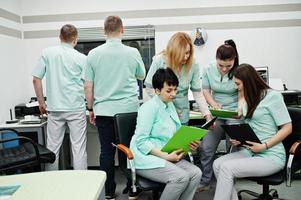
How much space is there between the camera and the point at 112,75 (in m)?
2.74

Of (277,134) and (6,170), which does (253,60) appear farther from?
(6,170)

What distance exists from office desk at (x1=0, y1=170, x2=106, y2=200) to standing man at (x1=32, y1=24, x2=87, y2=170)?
1785 millimetres

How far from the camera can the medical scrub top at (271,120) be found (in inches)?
89.5

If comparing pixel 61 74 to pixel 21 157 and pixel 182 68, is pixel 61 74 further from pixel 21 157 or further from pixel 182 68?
pixel 182 68

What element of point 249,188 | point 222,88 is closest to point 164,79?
point 222,88

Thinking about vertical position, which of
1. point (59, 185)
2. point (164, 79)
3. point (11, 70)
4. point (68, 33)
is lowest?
point (59, 185)

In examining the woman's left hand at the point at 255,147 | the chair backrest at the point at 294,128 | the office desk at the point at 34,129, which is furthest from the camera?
the office desk at the point at 34,129

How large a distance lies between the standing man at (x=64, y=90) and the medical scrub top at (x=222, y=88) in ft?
4.22

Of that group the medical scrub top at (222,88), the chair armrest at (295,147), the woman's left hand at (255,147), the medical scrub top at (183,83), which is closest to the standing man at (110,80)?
the medical scrub top at (183,83)

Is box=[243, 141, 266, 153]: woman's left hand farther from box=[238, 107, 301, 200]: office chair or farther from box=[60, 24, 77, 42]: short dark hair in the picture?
box=[60, 24, 77, 42]: short dark hair

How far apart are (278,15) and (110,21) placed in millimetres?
2357

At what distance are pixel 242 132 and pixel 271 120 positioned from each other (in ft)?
0.77

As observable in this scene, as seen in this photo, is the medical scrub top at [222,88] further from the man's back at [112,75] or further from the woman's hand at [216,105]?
the man's back at [112,75]

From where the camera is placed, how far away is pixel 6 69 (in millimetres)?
3602
